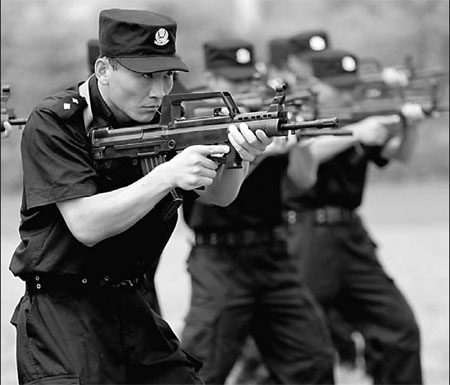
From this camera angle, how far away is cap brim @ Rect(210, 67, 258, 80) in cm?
775

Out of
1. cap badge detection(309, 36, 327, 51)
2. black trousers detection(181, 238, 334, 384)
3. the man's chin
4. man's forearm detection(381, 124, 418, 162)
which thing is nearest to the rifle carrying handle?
the man's chin

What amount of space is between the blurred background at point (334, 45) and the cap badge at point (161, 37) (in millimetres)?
2778

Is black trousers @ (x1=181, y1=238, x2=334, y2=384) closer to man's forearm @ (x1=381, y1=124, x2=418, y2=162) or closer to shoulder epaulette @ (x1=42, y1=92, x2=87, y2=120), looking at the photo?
man's forearm @ (x1=381, y1=124, x2=418, y2=162)

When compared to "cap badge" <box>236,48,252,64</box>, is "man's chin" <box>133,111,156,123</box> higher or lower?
lower

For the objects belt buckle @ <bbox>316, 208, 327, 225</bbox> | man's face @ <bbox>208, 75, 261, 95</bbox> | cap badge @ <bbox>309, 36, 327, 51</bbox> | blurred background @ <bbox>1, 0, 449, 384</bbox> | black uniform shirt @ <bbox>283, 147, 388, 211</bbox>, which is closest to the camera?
man's face @ <bbox>208, 75, 261, 95</bbox>

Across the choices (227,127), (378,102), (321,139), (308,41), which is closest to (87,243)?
(227,127)

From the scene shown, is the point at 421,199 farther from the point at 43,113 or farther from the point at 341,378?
the point at 43,113

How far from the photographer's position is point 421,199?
55.9 ft

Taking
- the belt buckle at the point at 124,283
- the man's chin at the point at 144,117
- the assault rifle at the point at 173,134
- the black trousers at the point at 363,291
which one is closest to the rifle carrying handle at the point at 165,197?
the assault rifle at the point at 173,134

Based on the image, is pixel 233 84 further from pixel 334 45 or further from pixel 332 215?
pixel 334 45

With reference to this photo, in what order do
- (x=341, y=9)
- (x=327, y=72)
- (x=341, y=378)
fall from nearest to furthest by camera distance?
(x=327, y=72) → (x=341, y=378) → (x=341, y=9)

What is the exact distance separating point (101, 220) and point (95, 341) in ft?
1.65

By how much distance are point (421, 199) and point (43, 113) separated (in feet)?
40.9

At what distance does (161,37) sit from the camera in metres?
5.00
